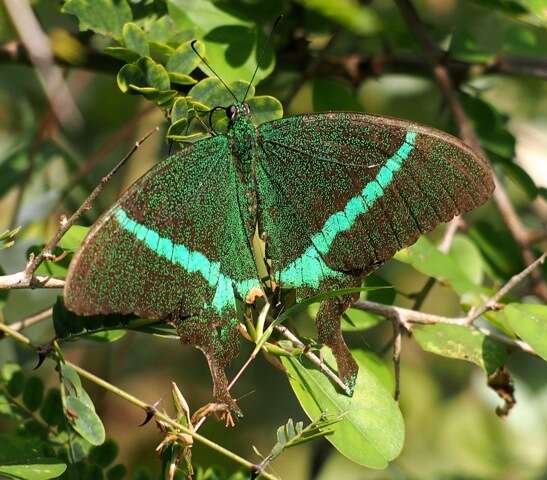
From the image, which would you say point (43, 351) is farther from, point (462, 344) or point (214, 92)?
point (462, 344)

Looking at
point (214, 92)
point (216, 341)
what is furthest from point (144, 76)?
point (216, 341)

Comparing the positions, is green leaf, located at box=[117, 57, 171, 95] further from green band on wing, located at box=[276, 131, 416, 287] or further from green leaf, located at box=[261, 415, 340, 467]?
green leaf, located at box=[261, 415, 340, 467]

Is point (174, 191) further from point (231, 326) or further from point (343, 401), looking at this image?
point (343, 401)

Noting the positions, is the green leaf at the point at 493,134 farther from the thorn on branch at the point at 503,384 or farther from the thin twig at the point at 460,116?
the thorn on branch at the point at 503,384

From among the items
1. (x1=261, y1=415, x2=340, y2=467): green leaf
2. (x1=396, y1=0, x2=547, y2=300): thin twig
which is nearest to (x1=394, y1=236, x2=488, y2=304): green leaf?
(x1=396, y1=0, x2=547, y2=300): thin twig

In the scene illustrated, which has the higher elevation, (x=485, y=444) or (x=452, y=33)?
(x=452, y=33)

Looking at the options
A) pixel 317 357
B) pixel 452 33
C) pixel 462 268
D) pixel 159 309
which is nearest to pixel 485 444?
pixel 462 268

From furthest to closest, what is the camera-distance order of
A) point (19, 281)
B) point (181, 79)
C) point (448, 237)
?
point (448, 237) < point (181, 79) < point (19, 281)
